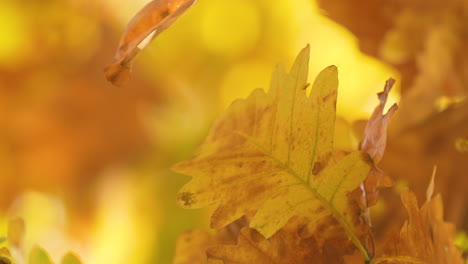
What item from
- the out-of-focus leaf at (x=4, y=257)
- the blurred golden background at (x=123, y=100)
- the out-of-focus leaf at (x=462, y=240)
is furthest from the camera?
the blurred golden background at (x=123, y=100)

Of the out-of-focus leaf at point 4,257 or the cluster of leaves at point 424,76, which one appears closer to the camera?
the out-of-focus leaf at point 4,257

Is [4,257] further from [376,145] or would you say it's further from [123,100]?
[123,100]

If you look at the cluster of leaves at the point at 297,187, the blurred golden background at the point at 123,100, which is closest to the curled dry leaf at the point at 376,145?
the cluster of leaves at the point at 297,187

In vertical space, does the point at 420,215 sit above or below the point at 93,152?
below

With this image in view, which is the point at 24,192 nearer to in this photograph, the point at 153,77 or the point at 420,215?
the point at 153,77

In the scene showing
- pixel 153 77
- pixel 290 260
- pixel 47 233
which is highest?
pixel 153 77

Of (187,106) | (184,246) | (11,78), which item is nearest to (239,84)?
(187,106)

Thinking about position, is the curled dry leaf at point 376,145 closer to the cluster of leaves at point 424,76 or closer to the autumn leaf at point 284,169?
the autumn leaf at point 284,169
